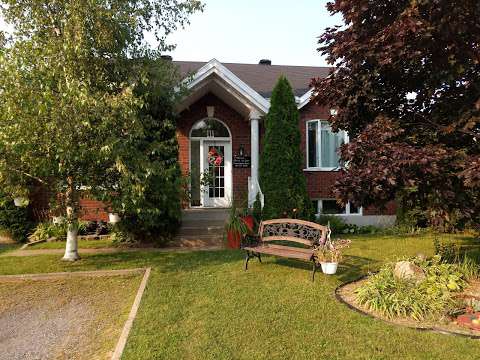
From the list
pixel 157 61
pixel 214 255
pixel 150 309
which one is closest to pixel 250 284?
pixel 150 309

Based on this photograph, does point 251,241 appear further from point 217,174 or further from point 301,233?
point 217,174

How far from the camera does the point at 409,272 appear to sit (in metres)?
5.49

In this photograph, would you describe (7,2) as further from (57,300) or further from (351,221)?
(351,221)

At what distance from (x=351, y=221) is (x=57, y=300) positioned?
9698 millimetres

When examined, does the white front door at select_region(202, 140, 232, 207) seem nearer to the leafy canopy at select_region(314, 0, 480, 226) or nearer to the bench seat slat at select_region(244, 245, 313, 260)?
the bench seat slat at select_region(244, 245, 313, 260)

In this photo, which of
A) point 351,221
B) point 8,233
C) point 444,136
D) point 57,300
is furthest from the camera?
point 351,221

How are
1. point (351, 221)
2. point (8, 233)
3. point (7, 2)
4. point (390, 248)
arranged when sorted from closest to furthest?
1. point (7, 2)
2. point (390, 248)
3. point (8, 233)
4. point (351, 221)

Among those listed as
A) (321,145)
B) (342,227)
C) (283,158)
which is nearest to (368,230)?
(342,227)

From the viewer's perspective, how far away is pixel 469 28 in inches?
189

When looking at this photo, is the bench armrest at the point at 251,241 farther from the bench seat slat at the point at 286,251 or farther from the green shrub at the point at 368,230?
the green shrub at the point at 368,230

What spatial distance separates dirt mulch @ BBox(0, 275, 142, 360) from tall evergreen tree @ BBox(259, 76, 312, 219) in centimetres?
518

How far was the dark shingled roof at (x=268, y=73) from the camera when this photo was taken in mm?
14225

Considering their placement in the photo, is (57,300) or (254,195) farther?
(254,195)

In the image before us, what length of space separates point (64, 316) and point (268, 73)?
526 inches
